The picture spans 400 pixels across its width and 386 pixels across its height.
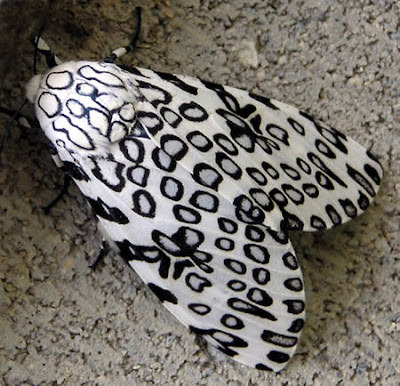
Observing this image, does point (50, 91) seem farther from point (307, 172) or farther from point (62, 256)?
point (307, 172)

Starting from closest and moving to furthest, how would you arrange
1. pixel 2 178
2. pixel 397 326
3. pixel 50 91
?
pixel 50 91 → pixel 2 178 → pixel 397 326

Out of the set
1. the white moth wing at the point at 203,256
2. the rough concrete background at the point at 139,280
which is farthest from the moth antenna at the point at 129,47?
the white moth wing at the point at 203,256

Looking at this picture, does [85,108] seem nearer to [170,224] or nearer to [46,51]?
[46,51]

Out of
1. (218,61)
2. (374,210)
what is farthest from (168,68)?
(374,210)

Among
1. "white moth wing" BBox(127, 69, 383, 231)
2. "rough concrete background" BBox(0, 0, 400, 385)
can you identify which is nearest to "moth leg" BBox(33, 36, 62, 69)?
"rough concrete background" BBox(0, 0, 400, 385)

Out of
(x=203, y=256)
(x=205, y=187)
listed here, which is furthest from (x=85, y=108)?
(x=203, y=256)

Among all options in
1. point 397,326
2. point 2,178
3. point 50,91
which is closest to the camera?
point 50,91

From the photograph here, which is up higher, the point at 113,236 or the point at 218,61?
the point at 218,61

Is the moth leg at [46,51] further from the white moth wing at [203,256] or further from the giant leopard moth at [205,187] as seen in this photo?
the white moth wing at [203,256]

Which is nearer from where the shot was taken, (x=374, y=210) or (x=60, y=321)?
(x=60, y=321)
